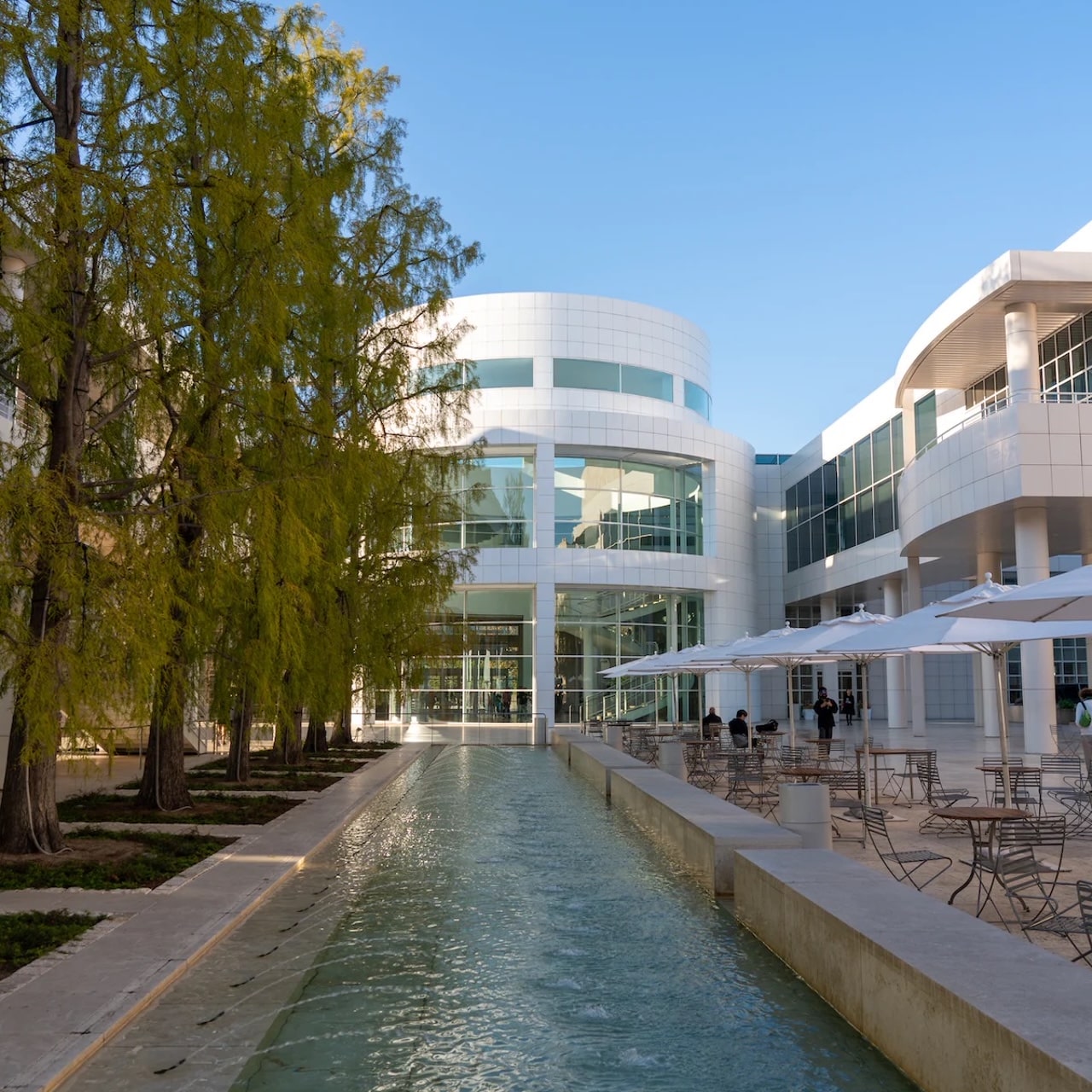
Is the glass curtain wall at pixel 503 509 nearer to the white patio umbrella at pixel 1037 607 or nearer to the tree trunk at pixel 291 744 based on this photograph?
the tree trunk at pixel 291 744

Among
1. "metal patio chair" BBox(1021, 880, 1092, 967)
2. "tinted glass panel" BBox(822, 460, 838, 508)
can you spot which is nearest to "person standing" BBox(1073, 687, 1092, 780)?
"metal patio chair" BBox(1021, 880, 1092, 967)

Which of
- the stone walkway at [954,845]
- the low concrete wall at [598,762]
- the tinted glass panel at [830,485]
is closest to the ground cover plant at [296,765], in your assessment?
the low concrete wall at [598,762]

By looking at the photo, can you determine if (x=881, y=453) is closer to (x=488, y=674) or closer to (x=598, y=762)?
(x=488, y=674)

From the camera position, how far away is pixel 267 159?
11430mm

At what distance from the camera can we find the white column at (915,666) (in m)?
35.3

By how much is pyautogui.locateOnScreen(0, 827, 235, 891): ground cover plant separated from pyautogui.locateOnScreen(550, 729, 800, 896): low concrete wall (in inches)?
197

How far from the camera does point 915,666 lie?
1495 inches

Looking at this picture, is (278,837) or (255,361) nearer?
(255,361)

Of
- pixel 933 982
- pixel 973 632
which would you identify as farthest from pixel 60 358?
pixel 973 632

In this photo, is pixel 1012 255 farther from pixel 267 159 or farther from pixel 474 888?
pixel 474 888

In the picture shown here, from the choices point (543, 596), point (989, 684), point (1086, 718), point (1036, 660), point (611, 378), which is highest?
point (611, 378)

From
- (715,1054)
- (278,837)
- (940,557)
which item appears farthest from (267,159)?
(940,557)

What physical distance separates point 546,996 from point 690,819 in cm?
486

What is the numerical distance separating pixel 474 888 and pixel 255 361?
19.3 ft
